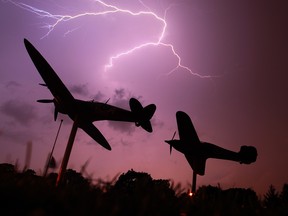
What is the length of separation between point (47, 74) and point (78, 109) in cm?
304

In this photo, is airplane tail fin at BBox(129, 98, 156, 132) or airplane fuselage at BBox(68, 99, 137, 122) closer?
airplane fuselage at BBox(68, 99, 137, 122)

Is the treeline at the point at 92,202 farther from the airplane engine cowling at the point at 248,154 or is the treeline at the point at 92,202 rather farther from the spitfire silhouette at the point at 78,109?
the airplane engine cowling at the point at 248,154

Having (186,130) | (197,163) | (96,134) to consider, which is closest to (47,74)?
(96,134)

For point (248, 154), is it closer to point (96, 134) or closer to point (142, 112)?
point (142, 112)

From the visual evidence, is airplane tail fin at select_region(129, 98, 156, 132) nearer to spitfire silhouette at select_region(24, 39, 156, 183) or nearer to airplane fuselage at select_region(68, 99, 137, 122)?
spitfire silhouette at select_region(24, 39, 156, 183)

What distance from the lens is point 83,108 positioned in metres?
18.2

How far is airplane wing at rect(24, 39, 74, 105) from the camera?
15.9 meters

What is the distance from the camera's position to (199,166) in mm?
25125

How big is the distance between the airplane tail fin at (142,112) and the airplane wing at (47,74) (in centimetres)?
476

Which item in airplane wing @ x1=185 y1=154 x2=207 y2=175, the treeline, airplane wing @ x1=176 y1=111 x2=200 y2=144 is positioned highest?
airplane wing @ x1=176 y1=111 x2=200 y2=144

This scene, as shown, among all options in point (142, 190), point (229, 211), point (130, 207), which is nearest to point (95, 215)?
point (130, 207)

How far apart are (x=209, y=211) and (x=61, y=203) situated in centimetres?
222

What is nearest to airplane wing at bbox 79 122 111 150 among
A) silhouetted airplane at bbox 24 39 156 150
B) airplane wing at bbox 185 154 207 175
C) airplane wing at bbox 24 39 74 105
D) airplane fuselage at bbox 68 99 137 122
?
silhouetted airplane at bbox 24 39 156 150

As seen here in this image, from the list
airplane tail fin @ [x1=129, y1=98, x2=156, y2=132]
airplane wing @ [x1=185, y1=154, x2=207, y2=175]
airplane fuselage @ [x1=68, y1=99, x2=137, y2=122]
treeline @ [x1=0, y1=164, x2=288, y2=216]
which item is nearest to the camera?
treeline @ [x1=0, y1=164, x2=288, y2=216]
